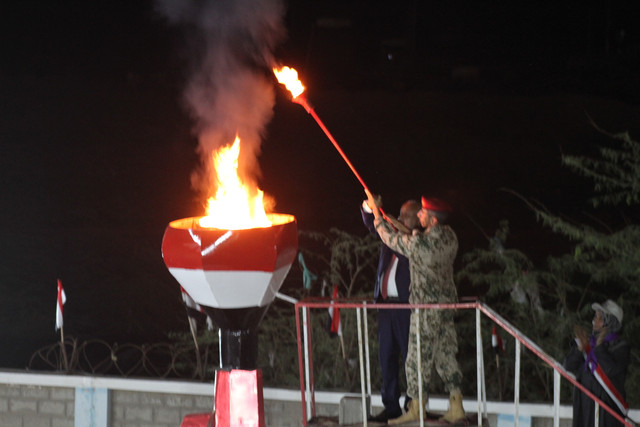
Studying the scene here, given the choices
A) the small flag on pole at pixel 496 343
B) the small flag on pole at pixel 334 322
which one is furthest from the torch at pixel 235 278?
the small flag on pole at pixel 496 343

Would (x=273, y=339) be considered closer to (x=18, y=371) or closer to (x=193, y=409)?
(x=193, y=409)

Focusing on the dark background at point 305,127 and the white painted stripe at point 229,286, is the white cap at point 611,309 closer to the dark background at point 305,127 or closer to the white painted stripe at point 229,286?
the white painted stripe at point 229,286

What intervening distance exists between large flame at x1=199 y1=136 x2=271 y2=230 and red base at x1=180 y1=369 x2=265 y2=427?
0.84 m

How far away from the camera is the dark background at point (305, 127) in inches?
497

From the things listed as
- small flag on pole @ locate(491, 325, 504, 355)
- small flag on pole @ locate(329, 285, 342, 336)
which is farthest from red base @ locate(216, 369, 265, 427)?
small flag on pole @ locate(491, 325, 504, 355)

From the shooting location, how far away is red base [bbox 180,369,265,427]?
15.9ft

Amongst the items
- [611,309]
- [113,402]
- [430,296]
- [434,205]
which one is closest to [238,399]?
[430,296]

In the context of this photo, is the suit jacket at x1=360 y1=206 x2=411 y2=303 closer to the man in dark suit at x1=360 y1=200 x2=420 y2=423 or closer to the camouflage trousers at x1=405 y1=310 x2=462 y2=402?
the man in dark suit at x1=360 y1=200 x2=420 y2=423

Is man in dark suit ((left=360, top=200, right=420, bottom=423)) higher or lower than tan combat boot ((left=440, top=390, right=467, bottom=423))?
higher

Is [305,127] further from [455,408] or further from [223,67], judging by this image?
[455,408]

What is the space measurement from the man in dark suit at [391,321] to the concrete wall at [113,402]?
4.44ft

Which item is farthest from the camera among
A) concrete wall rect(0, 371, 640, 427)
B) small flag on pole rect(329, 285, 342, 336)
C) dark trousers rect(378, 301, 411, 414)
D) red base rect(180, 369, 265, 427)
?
small flag on pole rect(329, 285, 342, 336)

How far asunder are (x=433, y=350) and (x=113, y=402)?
10.8 feet

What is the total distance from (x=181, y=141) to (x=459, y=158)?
15.5 feet
